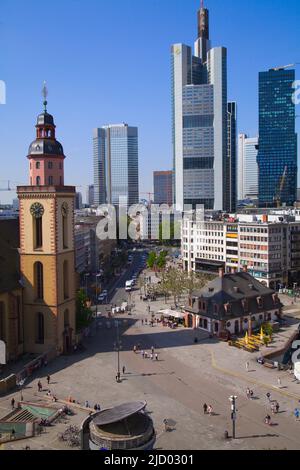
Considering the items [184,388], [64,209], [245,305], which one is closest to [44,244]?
[64,209]

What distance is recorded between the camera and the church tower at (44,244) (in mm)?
55312

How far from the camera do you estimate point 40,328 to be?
56.5 meters

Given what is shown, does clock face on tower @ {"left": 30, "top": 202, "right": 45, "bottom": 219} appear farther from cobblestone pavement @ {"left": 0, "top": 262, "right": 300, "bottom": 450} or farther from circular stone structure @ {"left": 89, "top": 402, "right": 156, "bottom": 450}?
circular stone structure @ {"left": 89, "top": 402, "right": 156, "bottom": 450}

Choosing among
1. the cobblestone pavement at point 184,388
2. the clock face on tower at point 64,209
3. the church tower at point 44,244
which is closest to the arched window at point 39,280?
the church tower at point 44,244

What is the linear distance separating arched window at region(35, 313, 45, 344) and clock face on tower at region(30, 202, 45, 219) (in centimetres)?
1151

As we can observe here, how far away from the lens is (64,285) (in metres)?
58.1

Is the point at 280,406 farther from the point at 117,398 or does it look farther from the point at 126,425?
the point at 126,425

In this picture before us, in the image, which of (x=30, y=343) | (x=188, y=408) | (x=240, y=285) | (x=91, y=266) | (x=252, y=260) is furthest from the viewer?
(x=91, y=266)

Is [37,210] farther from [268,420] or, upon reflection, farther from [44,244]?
[268,420]

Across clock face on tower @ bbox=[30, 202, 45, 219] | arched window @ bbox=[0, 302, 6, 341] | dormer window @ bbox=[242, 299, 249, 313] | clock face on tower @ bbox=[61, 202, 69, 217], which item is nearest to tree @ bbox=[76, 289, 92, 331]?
arched window @ bbox=[0, 302, 6, 341]

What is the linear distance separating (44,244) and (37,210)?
4020 mm

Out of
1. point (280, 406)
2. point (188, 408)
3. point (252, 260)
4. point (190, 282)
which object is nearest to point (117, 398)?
point (188, 408)

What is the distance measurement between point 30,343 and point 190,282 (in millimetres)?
37131

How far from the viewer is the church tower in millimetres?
55312
